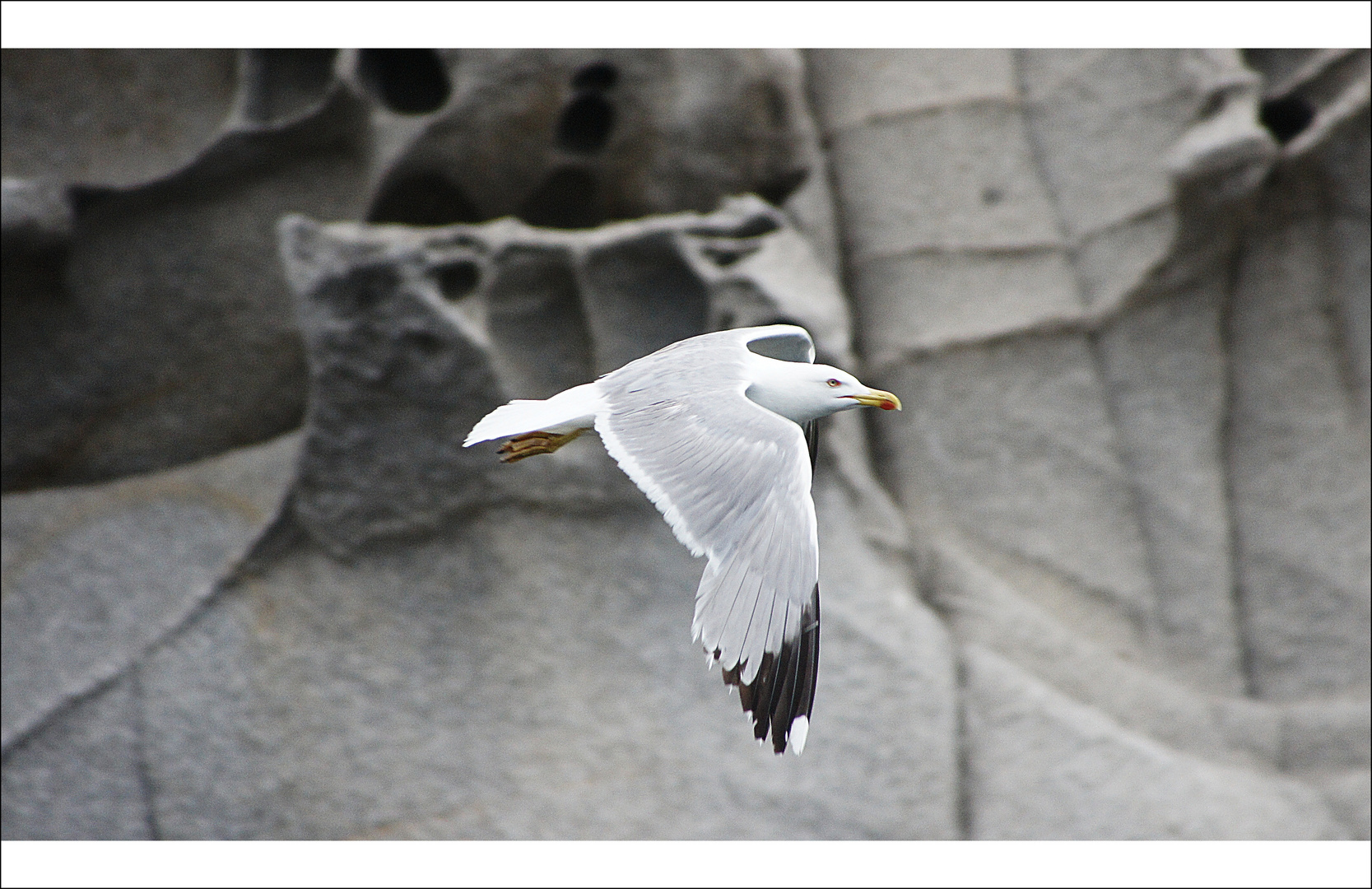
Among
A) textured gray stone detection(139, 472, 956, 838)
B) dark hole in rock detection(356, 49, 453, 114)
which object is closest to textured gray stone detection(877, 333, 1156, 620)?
textured gray stone detection(139, 472, 956, 838)

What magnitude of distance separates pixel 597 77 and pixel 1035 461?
1.46 meters

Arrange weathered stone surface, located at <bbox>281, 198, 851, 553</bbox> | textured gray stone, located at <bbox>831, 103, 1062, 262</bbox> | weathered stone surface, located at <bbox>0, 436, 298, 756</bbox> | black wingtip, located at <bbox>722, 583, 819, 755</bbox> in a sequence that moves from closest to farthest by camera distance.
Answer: black wingtip, located at <bbox>722, 583, 819, 755</bbox> < weathered stone surface, located at <bbox>281, 198, 851, 553</bbox> < weathered stone surface, located at <bbox>0, 436, 298, 756</bbox> < textured gray stone, located at <bbox>831, 103, 1062, 262</bbox>

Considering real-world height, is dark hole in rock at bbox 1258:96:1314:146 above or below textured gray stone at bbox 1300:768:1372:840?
above

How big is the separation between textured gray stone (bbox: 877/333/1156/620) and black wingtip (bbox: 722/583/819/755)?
2279 millimetres

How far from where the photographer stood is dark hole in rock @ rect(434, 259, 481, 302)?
3.23 metres

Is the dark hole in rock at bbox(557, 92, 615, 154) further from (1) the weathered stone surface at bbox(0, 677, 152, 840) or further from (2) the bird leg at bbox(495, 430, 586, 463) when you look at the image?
(2) the bird leg at bbox(495, 430, 586, 463)

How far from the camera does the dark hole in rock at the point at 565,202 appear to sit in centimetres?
373

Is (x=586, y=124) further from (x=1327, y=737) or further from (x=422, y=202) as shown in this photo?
(x=1327, y=737)

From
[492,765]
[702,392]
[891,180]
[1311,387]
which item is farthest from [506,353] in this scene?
[1311,387]

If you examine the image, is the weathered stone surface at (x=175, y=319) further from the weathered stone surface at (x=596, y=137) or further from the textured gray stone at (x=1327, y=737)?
the textured gray stone at (x=1327, y=737)

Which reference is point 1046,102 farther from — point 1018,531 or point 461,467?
point 461,467

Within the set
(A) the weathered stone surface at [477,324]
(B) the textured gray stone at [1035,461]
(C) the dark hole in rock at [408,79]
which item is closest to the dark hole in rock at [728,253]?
A: (A) the weathered stone surface at [477,324]

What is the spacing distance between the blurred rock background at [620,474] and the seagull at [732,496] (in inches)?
54.7

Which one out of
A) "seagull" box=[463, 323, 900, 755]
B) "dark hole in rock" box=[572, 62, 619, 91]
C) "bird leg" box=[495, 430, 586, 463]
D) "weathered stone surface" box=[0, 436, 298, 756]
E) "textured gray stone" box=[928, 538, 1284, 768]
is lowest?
"textured gray stone" box=[928, 538, 1284, 768]
